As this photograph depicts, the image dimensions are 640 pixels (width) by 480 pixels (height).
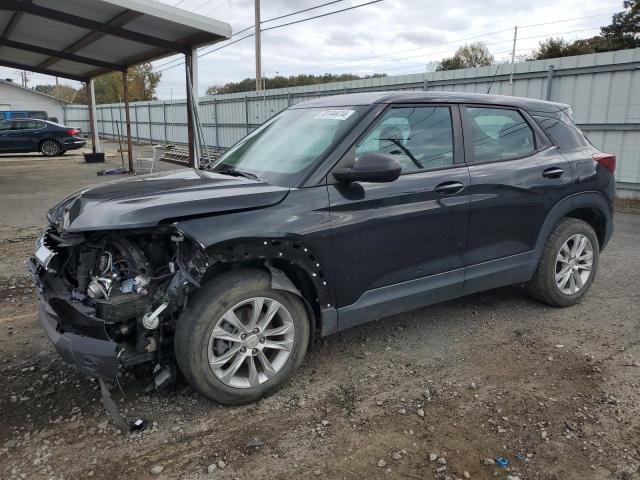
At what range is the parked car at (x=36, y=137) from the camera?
2123 centimetres

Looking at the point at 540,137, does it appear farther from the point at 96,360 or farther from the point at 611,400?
the point at 96,360

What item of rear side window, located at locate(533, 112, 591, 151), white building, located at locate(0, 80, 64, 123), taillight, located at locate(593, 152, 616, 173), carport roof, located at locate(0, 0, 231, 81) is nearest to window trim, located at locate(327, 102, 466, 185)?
rear side window, located at locate(533, 112, 591, 151)

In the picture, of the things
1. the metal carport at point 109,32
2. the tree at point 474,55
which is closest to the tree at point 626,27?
the tree at point 474,55

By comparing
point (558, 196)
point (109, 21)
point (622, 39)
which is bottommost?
point (558, 196)

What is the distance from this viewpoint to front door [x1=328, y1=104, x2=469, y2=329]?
324 cm

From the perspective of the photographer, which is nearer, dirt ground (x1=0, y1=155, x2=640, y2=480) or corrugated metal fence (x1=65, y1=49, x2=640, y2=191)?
dirt ground (x1=0, y1=155, x2=640, y2=480)

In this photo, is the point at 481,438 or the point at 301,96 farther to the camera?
the point at 301,96

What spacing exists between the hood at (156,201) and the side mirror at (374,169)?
0.44 m

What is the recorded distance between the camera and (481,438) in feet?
9.01

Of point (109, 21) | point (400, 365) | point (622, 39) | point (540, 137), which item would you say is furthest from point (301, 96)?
point (622, 39)

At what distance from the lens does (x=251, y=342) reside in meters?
2.98

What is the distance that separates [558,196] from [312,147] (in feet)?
7.36

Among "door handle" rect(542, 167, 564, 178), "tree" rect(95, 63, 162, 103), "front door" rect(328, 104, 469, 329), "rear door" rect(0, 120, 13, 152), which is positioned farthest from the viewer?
"tree" rect(95, 63, 162, 103)

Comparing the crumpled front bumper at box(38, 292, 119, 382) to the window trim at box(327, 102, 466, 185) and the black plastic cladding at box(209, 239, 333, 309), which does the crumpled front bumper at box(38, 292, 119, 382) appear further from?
the window trim at box(327, 102, 466, 185)
